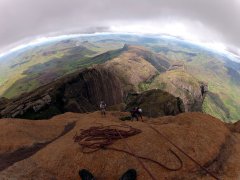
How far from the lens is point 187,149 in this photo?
28.1m

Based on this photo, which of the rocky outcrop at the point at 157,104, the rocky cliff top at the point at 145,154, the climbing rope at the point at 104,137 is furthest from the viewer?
the rocky outcrop at the point at 157,104

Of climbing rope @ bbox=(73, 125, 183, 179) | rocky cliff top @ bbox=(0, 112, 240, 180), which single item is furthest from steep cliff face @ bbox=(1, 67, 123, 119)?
climbing rope @ bbox=(73, 125, 183, 179)

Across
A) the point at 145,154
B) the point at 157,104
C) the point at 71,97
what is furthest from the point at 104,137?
the point at 71,97

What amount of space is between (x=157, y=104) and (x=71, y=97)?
103ft

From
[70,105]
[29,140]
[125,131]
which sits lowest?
[70,105]

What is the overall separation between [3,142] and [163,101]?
174 ft

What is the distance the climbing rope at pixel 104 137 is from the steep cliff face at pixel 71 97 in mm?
50977

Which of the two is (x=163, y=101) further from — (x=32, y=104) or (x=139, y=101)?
(x=32, y=104)

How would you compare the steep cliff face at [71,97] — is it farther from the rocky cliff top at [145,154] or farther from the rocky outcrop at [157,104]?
the rocky cliff top at [145,154]

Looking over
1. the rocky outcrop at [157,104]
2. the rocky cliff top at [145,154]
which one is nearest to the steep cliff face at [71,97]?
the rocky outcrop at [157,104]

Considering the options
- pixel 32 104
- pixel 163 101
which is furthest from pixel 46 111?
pixel 163 101

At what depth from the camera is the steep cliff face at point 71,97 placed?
8219 cm

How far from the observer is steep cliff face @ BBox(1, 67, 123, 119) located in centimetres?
8219

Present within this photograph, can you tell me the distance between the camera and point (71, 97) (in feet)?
305
